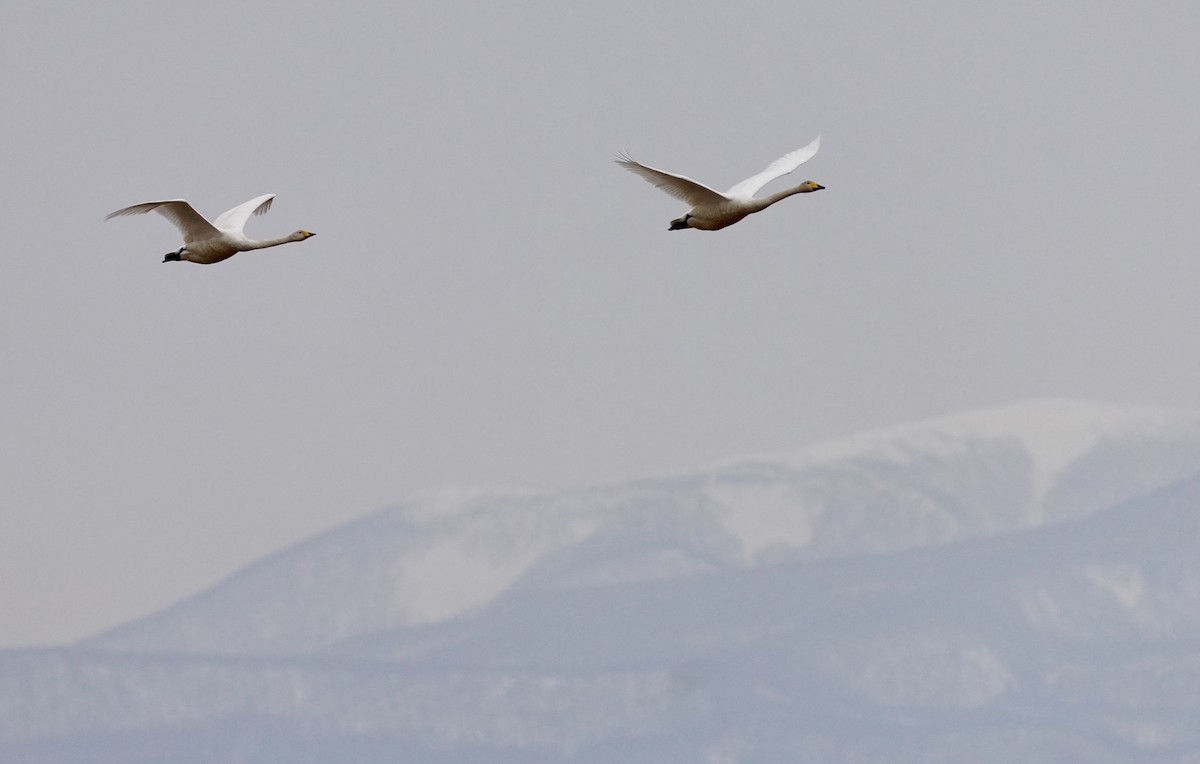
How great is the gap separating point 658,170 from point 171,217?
1204cm

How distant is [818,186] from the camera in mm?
46812

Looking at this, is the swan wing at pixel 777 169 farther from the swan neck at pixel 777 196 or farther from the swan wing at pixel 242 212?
the swan wing at pixel 242 212

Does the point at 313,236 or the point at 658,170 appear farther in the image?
the point at 313,236

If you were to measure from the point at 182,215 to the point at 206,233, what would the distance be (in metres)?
1.19

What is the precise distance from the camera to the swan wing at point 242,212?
4791 cm

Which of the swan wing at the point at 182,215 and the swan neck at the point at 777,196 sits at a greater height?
the swan wing at the point at 182,215

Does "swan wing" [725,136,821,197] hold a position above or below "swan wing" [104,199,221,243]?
below

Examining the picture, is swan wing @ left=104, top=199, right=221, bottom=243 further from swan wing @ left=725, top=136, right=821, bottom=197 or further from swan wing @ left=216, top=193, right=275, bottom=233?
swan wing @ left=725, top=136, right=821, bottom=197

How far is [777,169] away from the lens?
49.4 metres

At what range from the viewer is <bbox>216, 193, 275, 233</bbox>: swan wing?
4791 centimetres

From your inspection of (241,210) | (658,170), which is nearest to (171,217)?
(241,210)

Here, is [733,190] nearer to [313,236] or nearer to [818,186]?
[818,186]

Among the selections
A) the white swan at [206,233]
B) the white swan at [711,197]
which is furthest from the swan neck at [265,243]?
the white swan at [711,197]

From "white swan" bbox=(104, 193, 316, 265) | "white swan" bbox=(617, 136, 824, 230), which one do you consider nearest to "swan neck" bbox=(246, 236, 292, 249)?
"white swan" bbox=(104, 193, 316, 265)
